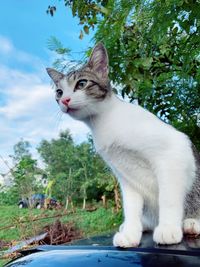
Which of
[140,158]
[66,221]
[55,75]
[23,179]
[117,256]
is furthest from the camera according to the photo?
[66,221]

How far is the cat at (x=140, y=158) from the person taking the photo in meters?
1.36

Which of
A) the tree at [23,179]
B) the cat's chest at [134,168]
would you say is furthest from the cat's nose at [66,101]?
the tree at [23,179]

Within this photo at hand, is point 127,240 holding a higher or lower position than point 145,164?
lower

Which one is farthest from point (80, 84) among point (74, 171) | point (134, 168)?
point (74, 171)

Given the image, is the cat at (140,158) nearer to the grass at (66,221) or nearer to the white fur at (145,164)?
the white fur at (145,164)

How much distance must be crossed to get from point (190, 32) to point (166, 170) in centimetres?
113

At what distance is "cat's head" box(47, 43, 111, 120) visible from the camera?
1683 mm

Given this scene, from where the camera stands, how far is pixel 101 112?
5.44 ft

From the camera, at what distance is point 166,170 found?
1369mm

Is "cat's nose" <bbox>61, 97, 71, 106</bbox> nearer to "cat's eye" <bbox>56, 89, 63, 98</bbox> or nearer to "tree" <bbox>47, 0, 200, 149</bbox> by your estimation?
"cat's eye" <bbox>56, 89, 63, 98</bbox>

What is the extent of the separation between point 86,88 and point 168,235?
2.26 ft

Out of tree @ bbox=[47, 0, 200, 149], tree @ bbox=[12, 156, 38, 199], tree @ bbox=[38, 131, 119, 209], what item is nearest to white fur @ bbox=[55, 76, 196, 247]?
tree @ bbox=[47, 0, 200, 149]

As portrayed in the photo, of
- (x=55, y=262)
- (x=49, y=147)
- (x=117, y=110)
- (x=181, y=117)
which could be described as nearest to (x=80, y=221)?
(x=181, y=117)

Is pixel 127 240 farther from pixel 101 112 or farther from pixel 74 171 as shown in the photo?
pixel 74 171
